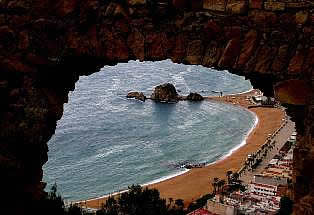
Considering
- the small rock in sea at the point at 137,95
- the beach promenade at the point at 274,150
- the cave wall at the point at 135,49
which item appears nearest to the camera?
the cave wall at the point at 135,49

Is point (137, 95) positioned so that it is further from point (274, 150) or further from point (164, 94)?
point (274, 150)

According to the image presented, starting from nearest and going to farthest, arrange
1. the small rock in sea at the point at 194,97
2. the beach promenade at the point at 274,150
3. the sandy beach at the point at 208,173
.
→ the sandy beach at the point at 208,173 → the beach promenade at the point at 274,150 → the small rock in sea at the point at 194,97

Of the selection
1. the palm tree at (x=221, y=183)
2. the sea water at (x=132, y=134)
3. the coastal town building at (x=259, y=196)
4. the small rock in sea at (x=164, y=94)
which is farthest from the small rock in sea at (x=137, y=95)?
the palm tree at (x=221, y=183)

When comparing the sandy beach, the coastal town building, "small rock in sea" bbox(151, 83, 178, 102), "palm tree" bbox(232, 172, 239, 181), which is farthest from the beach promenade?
"small rock in sea" bbox(151, 83, 178, 102)

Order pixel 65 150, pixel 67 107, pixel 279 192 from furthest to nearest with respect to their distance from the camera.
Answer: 1. pixel 67 107
2. pixel 65 150
3. pixel 279 192

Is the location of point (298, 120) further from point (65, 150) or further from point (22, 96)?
point (65, 150)

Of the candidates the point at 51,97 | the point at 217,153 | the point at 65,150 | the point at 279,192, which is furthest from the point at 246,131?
the point at 51,97

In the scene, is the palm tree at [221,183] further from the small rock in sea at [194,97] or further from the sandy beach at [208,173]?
the small rock in sea at [194,97]

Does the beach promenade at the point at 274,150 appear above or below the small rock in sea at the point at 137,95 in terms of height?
below
